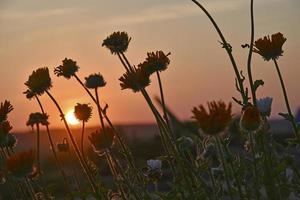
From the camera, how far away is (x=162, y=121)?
3.66 meters

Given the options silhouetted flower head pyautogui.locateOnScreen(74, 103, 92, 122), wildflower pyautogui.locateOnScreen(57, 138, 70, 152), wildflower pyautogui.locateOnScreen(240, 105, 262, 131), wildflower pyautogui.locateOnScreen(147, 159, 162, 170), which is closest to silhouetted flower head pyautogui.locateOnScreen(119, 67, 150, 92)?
silhouetted flower head pyautogui.locateOnScreen(74, 103, 92, 122)

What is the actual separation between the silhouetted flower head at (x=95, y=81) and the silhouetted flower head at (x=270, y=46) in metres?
1.01

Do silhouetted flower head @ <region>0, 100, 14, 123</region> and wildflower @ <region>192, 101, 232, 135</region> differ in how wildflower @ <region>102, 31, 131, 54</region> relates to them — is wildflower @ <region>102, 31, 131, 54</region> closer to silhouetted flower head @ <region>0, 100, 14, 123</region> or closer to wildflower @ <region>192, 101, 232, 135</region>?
silhouetted flower head @ <region>0, 100, 14, 123</region>

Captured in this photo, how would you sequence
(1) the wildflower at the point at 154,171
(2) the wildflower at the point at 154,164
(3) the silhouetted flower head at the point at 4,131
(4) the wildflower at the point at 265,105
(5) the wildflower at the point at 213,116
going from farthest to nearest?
(2) the wildflower at the point at 154,164 → (1) the wildflower at the point at 154,171 → (3) the silhouetted flower head at the point at 4,131 → (4) the wildflower at the point at 265,105 → (5) the wildflower at the point at 213,116

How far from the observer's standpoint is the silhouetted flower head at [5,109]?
4.54m

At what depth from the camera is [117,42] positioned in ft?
13.8

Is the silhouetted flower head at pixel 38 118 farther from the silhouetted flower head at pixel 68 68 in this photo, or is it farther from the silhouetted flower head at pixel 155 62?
the silhouetted flower head at pixel 155 62

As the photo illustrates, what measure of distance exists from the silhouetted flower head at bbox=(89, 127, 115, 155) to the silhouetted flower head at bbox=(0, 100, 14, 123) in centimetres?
59

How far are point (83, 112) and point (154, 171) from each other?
593mm

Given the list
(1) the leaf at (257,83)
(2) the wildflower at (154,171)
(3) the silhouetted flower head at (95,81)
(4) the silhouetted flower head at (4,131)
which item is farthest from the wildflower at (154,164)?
(1) the leaf at (257,83)

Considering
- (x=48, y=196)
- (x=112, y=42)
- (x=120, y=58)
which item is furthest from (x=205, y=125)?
(x=48, y=196)

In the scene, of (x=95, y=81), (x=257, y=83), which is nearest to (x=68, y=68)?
(x=95, y=81)

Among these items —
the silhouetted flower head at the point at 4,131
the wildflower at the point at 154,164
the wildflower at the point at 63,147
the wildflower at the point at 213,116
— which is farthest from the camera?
the wildflower at the point at 63,147

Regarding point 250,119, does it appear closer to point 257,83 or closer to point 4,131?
point 257,83
